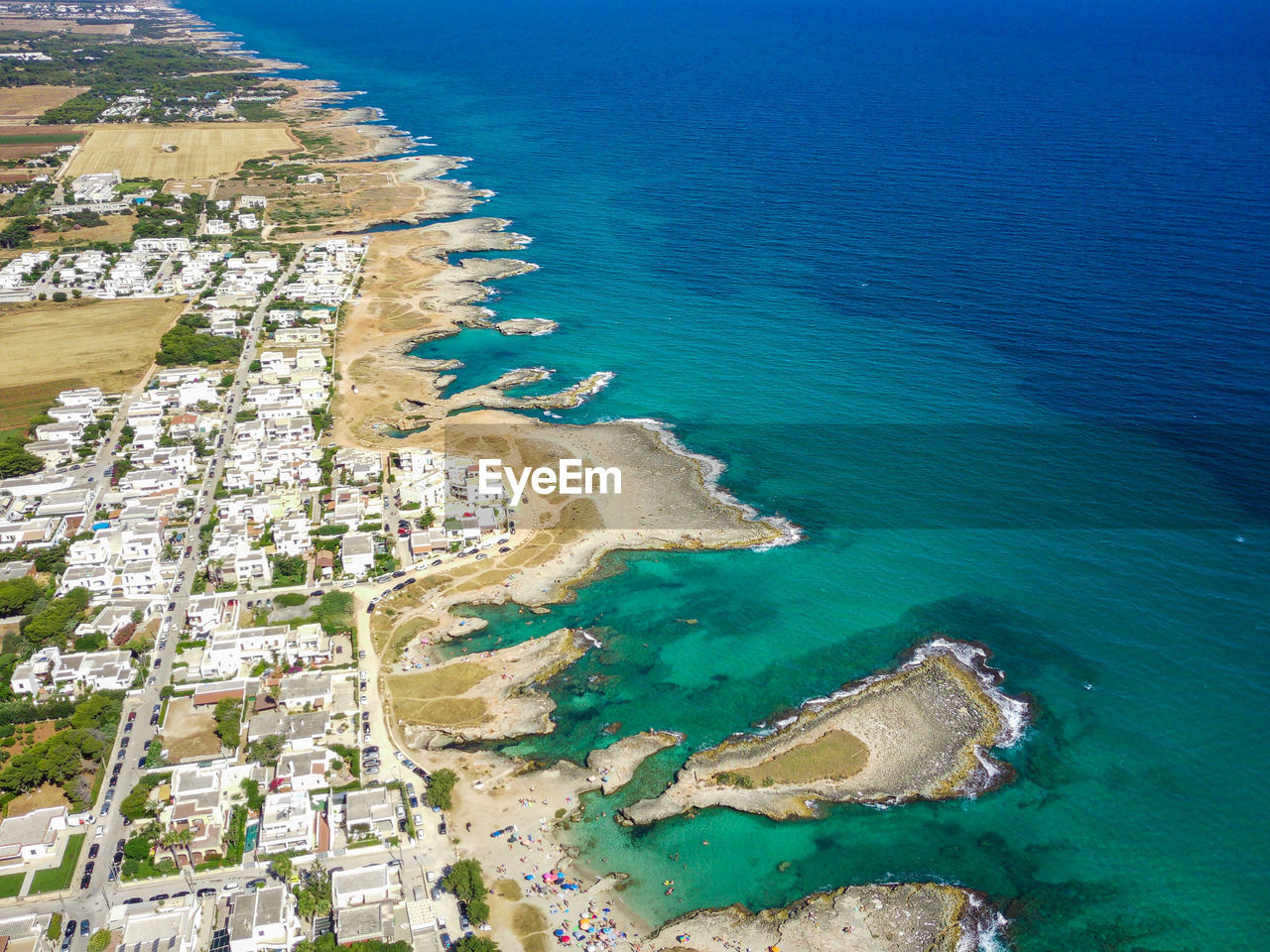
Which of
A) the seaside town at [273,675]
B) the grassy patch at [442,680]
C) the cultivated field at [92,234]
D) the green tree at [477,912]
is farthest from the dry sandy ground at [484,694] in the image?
the cultivated field at [92,234]

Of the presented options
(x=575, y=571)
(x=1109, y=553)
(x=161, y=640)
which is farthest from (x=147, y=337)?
(x=1109, y=553)

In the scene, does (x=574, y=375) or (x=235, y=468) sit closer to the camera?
(x=235, y=468)

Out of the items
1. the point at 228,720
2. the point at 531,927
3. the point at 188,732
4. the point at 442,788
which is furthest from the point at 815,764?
the point at 188,732

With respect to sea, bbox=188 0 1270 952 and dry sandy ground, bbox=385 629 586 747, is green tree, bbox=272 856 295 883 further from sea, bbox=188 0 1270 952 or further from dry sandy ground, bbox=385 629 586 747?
sea, bbox=188 0 1270 952

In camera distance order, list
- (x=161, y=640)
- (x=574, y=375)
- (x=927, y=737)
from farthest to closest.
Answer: (x=574, y=375), (x=161, y=640), (x=927, y=737)

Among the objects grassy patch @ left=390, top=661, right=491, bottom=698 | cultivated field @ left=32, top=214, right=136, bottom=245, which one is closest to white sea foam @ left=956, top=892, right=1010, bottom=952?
grassy patch @ left=390, top=661, right=491, bottom=698

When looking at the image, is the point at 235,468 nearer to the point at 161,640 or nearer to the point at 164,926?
the point at 161,640

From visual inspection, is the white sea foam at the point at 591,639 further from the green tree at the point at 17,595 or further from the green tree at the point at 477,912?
the green tree at the point at 17,595
